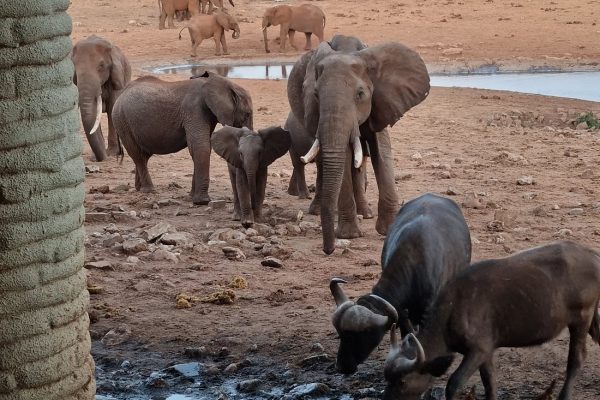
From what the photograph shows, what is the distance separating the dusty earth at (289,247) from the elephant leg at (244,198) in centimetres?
19

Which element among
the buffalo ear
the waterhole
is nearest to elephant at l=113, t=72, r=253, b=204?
the buffalo ear

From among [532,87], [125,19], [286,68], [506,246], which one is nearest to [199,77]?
[506,246]

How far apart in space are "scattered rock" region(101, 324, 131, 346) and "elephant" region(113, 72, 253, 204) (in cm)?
368

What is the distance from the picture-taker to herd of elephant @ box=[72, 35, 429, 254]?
9438 millimetres

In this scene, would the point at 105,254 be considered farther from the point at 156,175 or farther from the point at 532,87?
the point at 532,87

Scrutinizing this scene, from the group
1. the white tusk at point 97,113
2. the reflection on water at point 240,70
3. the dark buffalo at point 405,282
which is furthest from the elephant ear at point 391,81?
the reflection on water at point 240,70

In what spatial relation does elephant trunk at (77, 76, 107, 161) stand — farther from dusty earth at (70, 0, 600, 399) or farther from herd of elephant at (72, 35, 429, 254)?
dusty earth at (70, 0, 600, 399)

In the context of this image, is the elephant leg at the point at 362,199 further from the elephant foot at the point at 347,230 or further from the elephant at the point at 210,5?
the elephant at the point at 210,5

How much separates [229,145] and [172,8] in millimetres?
20426

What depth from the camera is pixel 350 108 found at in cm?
945

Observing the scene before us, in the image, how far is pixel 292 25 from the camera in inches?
1038

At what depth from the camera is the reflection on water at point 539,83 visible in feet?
65.6

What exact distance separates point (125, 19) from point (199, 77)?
20.6 m

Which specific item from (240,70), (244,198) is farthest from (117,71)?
(240,70)
